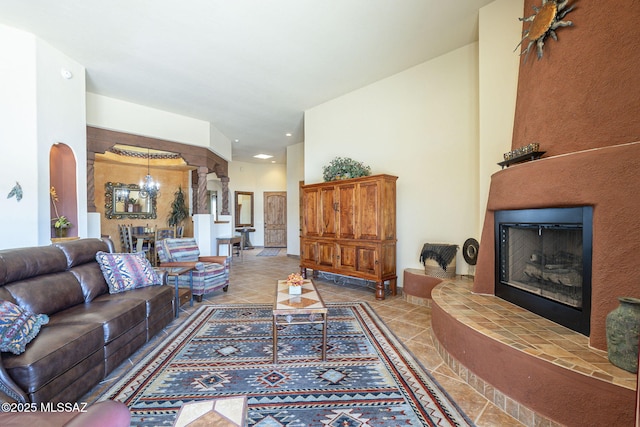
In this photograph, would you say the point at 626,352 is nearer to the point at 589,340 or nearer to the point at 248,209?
the point at 589,340

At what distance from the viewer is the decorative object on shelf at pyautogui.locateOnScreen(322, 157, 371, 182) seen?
481cm

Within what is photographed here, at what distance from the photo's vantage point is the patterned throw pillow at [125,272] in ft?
9.61

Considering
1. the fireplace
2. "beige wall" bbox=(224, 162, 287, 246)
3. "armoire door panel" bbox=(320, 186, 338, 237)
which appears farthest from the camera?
"beige wall" bbox=(224, 162, 287, 246)

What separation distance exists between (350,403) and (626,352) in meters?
1.56

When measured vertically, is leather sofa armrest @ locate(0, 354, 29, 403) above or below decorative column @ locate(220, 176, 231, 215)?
below

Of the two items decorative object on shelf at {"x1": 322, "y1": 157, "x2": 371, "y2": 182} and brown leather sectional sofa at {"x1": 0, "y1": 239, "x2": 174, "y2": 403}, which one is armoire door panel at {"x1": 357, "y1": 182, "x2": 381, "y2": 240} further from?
brown leather sectional sofa at {"x1": 0, "y1": 239, "x2": 174, "y2": 403}

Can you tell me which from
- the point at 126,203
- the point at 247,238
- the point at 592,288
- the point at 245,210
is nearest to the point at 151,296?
the point at 592,288

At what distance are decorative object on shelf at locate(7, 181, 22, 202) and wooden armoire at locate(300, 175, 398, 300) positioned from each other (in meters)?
3.95

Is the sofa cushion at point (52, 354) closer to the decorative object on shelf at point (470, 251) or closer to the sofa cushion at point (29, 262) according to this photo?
the sofa cushion at point (29, 262)

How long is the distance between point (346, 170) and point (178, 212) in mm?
6323

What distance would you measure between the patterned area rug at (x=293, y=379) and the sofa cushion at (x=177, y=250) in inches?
60.6

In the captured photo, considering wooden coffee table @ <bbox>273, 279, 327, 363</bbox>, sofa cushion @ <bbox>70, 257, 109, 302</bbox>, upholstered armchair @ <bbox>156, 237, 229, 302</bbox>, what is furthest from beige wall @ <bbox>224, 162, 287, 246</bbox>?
wooden coffee table @ <bbox>273, 279, 327, 363</bbox>

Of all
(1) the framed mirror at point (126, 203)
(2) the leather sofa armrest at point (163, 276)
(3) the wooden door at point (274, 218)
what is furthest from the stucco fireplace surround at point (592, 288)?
(3) the wooden door at point (274, 218)

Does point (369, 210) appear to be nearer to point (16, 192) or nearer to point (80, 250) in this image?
point (80, 250)
